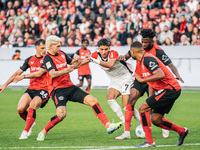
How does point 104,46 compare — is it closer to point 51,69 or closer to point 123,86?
point 123,86

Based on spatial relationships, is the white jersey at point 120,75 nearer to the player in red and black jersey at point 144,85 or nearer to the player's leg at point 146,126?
the player in red and black jersey at point 144,85

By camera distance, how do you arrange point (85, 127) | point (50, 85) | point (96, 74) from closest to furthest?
1. point (50, 85)
2. point (85, 127)
3. point (96, 74)

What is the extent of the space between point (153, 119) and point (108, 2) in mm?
18498

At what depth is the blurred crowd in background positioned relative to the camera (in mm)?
22344

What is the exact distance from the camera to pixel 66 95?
28.5ft

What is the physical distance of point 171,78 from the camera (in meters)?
7.68

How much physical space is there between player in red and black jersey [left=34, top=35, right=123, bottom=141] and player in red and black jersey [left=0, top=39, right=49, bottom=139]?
0.52 metres

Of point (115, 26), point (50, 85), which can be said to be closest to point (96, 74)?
point (115, 26)

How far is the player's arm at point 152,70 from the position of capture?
285 inches

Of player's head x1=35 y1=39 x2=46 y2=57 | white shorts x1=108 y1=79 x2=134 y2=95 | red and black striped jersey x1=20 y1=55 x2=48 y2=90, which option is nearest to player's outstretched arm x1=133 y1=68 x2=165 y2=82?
white shorts x1=108 y1=79 x2=134 y2=95

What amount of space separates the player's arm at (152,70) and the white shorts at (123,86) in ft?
8.10

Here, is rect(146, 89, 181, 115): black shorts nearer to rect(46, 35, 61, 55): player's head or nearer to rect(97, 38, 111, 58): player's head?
rect(97, 38, 111, 58): player's head

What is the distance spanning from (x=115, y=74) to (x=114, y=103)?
0.75 m

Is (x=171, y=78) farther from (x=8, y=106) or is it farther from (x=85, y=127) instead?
(x=8, y=106)
